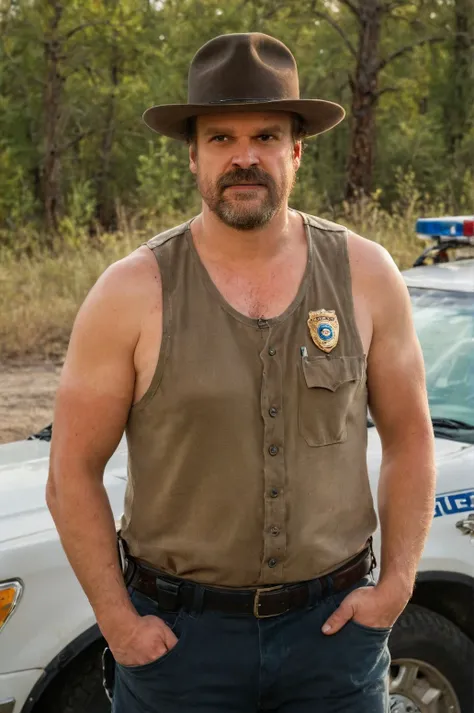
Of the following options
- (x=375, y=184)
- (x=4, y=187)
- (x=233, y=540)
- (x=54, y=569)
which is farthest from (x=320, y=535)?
(x=375, y=184)

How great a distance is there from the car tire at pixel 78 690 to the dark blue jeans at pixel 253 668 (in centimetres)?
49

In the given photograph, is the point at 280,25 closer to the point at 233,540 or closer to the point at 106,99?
the point at 106,99

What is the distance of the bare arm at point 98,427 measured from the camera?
A: 6.51 ft

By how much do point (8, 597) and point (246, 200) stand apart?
1.16 m

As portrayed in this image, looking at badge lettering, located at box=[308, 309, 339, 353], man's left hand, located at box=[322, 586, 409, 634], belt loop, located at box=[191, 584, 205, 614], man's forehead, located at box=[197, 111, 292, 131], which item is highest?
man's forehead, located at box=[197, 111, 292, 131]

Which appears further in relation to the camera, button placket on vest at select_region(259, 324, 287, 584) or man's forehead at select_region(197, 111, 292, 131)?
man's forehead at select_region(197, 111, 292, 131)

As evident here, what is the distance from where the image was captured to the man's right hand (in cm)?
202

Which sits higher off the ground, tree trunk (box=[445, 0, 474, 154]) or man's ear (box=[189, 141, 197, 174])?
man's ear (box=[189, 141, 197, 174])

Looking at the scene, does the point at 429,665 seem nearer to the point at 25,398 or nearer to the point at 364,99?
the point at 25,398

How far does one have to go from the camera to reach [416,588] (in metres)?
2.91

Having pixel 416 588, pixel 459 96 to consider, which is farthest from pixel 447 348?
pixel 459 96

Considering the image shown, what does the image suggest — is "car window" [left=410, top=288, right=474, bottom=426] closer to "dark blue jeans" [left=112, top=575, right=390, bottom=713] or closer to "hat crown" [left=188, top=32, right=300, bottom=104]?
"dark blue jeans" [left=112, top=575, right=390, bottom=713]

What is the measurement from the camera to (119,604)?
2.05m

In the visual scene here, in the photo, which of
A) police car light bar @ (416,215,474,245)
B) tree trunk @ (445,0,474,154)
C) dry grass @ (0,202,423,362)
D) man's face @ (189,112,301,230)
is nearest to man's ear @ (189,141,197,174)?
man's face @ (189,112,301,230)
